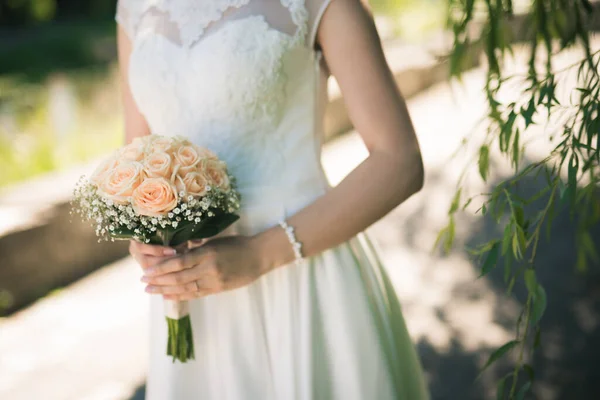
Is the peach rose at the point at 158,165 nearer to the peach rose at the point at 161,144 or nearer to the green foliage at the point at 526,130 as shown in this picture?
the peach rose at the point at 161,144

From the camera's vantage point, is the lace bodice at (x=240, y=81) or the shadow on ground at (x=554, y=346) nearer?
the lace bodice at (x=240, y=81)

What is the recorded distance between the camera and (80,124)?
6.98m

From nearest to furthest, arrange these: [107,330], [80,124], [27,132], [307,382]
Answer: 1. [307,382]
2. [107,330]
3. [27,132]
4. [80,124]

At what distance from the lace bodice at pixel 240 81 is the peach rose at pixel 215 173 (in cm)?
19

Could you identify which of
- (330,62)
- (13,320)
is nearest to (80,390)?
(13,320)

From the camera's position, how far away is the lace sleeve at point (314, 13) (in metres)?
1.47

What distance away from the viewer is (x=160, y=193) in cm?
133

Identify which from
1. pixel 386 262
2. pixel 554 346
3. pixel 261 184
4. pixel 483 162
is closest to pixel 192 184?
pixel 261 184

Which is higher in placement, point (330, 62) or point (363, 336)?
point (330, 62)

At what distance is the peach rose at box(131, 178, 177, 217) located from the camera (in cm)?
133

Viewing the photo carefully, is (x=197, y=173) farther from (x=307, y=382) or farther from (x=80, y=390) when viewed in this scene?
(x=80, y=390)

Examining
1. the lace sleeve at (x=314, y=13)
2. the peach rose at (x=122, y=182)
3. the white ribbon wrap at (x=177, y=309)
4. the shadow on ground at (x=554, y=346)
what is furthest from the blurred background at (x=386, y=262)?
the peach rose at (x=122, y=182)

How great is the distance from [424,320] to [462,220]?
1360mm

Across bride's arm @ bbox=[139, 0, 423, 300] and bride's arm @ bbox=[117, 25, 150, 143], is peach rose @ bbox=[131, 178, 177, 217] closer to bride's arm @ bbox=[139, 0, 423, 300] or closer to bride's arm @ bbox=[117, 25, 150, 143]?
bride's arm @ bbox=[139, 0, 423, 300]
